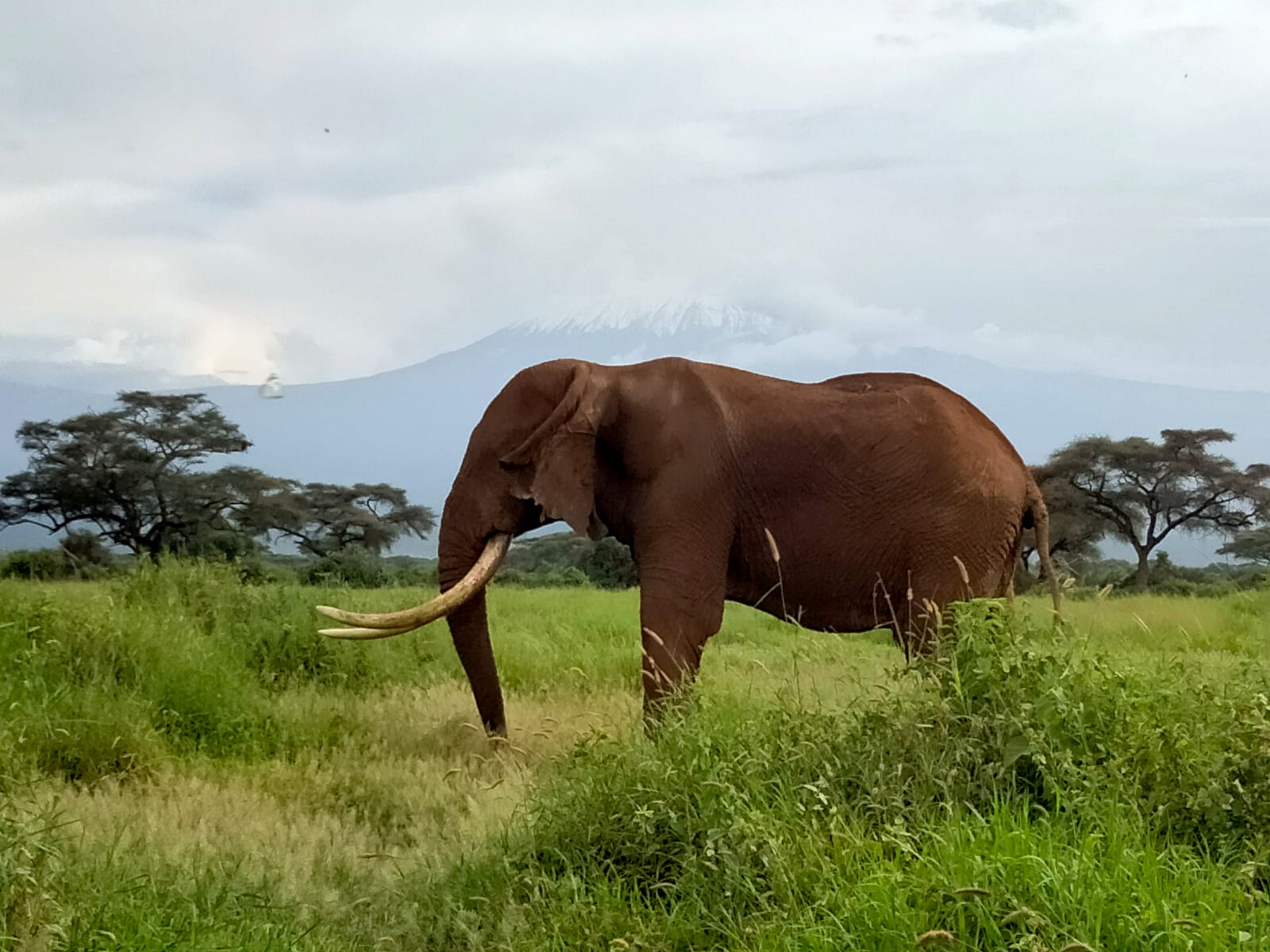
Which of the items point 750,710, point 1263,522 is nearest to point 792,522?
point 750,710

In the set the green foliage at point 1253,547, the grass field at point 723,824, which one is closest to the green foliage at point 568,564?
the green foliage at point 1253,547

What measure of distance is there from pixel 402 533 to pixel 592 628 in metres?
10.2

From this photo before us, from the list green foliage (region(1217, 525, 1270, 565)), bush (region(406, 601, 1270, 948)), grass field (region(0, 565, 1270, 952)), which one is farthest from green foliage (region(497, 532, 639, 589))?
bush (region(406, 601, 1270, 948))

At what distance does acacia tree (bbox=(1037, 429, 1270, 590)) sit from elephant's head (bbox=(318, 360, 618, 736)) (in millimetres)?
17314

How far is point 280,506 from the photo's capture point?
58.7 ft

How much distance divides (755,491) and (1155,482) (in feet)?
59.6

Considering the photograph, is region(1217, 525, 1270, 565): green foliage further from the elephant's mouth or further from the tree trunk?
the elephant's mouth

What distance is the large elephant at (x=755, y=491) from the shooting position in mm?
5840

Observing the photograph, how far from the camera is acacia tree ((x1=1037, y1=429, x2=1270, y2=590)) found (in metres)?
21.8

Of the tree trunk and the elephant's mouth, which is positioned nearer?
the elephant's mouth

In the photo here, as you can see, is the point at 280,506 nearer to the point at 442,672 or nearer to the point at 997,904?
the point at 442,672

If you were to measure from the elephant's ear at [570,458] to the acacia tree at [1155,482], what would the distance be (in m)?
17.4

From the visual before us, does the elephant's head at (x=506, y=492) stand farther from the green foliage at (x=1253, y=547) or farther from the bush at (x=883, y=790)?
the green foliage at (x=1253, y=547)

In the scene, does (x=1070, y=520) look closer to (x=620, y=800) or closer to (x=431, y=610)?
(x=431, y=610)
